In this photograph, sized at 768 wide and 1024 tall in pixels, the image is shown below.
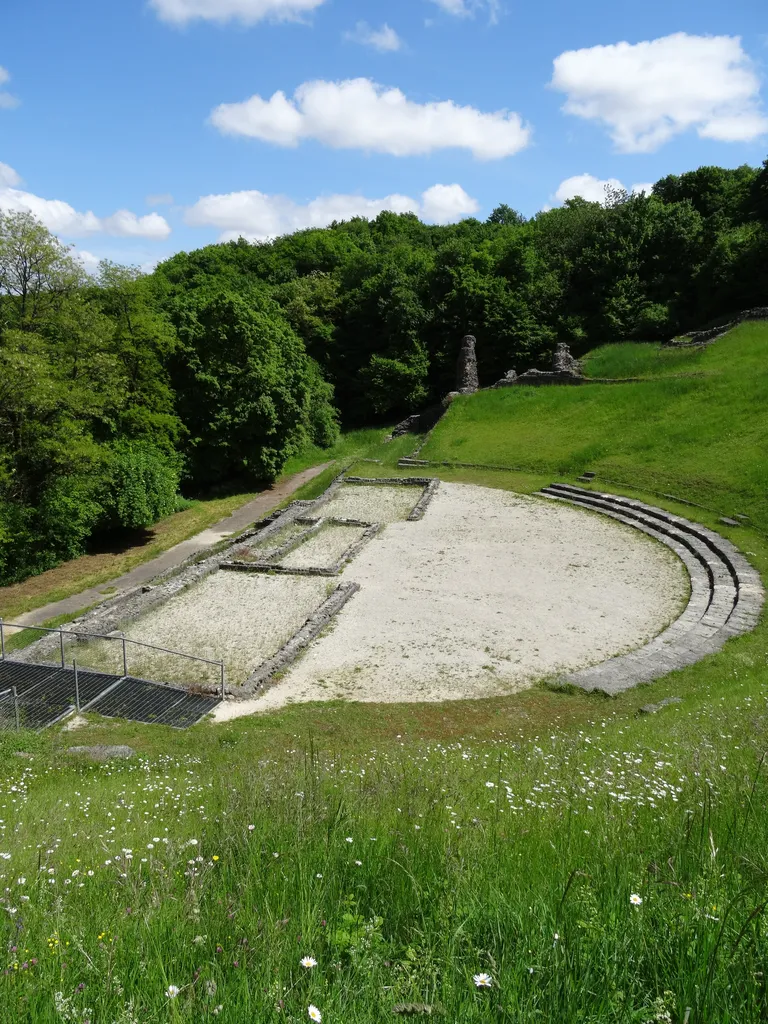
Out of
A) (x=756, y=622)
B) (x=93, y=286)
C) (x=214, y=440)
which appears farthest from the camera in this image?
(x=214, y=440)

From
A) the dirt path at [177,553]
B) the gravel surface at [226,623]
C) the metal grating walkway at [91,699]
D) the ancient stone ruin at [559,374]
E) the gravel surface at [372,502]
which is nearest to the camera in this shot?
the metal grating walkway at [91,699]

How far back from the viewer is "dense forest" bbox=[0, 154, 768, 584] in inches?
930

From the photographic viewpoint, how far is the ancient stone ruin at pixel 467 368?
4006 cm

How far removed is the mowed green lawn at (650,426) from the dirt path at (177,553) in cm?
776

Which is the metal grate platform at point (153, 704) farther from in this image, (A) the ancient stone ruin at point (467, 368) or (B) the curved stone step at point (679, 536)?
(A) the ancient stone ruin at point (467, 368)

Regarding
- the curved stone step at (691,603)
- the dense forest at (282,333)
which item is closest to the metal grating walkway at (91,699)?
the curved stone step at (691,603)

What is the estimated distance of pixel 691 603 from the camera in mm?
16625

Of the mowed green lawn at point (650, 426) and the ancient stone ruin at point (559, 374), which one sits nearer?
the mowed green lawn at point (650, 426)

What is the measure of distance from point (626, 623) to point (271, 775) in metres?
11.5

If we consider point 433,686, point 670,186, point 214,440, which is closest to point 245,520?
point 214,440

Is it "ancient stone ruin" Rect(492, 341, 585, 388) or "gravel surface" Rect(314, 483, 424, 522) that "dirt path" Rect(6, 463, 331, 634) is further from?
"ancient stone ruin" Rect(492, 341, 585, 388)

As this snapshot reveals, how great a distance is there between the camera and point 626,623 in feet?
52.1

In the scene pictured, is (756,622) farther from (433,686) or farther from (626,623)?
(433,686)

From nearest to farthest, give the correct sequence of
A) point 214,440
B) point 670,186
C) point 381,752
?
point 381,752, point 214,440, point 670,186
